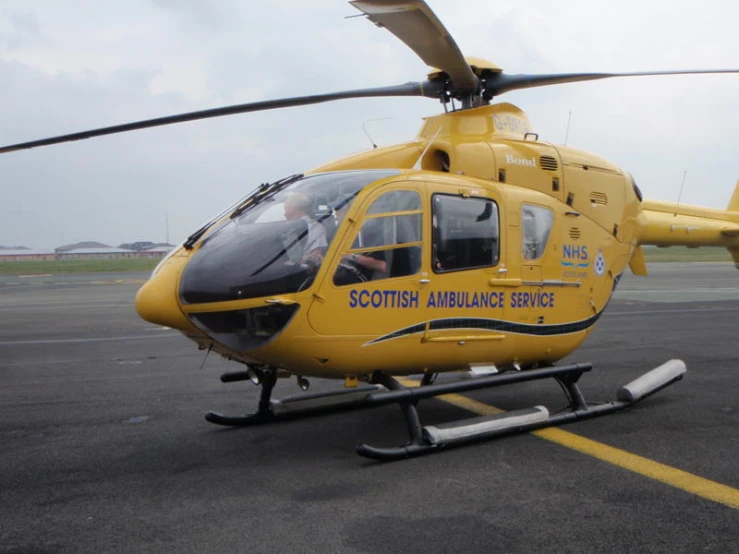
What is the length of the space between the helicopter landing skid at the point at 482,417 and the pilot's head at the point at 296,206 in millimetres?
1541

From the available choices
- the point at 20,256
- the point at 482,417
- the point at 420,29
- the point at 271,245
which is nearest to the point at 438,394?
the point at 482,417

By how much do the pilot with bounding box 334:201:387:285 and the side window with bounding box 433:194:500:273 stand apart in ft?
1.81

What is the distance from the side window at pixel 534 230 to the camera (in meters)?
6.62

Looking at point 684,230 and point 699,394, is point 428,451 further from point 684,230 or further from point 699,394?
point 684,230

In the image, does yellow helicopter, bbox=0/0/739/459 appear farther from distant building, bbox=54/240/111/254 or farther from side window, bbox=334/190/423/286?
distant building, bbox=54/240/111/254

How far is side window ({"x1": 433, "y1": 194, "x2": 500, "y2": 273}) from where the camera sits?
19.6ft

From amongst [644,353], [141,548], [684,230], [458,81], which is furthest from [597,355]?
[141,548]

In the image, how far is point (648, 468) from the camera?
17.3ft

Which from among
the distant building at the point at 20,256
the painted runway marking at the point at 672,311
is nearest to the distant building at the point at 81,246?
the distant building at the point at 20,256

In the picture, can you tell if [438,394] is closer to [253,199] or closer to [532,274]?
[532,274]

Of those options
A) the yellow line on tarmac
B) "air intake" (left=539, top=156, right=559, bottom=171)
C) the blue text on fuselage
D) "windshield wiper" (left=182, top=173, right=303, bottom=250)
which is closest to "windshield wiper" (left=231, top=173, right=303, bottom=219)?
"windshield wiper" (left=182, top=173, right=303, bottom=250)

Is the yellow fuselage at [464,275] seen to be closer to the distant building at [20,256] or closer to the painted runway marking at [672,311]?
the painted runway marking at [672,311]

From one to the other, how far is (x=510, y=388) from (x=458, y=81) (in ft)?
12.6

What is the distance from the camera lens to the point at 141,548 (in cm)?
395
